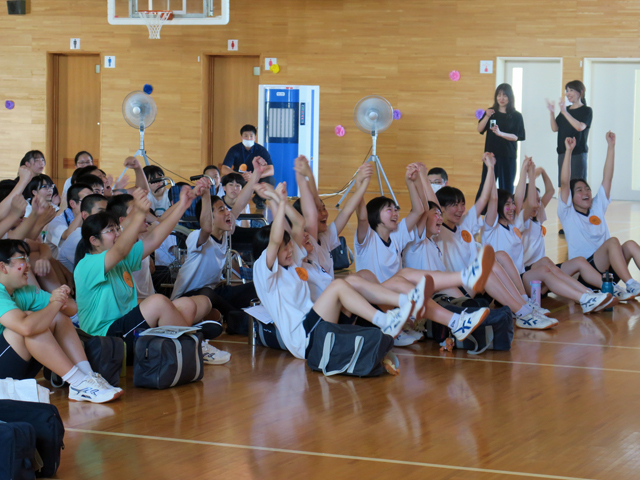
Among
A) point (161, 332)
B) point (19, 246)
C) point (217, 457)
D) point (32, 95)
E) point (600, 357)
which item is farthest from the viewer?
point (32, 95)

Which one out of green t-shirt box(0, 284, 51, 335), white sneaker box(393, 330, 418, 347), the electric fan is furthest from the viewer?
the electric fan

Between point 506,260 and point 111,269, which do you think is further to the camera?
point 506,260

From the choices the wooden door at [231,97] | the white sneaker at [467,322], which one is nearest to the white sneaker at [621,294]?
the white sneaker at [467,322]

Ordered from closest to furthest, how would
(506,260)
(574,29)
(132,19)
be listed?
(506,260)
(132,19)
(574,29)

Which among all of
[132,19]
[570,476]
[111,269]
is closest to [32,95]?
[132,19]

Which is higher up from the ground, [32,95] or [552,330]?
[32,95]

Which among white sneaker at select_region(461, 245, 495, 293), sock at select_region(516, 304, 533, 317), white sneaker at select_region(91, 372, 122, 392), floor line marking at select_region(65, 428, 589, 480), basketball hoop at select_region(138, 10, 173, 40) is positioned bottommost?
floor line marking at select_region(65, 428, 589, 480)

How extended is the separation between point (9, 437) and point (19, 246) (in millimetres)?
1198

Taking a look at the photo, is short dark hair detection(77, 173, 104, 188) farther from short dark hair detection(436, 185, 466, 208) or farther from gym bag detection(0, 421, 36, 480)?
gym bag detection(0, 421, 36, 480)

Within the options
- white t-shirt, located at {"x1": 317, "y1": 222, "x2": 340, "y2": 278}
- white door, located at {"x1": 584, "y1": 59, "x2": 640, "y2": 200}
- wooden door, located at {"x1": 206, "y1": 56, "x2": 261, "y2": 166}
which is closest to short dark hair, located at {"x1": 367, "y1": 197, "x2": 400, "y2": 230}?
white t-shirt, located at {"x1": 317, "y1": 222, "x2": 340, "y2": 278}

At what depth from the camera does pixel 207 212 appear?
504cm

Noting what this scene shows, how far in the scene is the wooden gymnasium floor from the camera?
274 cm

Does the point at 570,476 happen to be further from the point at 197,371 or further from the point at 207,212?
the point at 207,212

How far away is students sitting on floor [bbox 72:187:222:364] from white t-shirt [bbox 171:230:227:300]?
3.08ft
